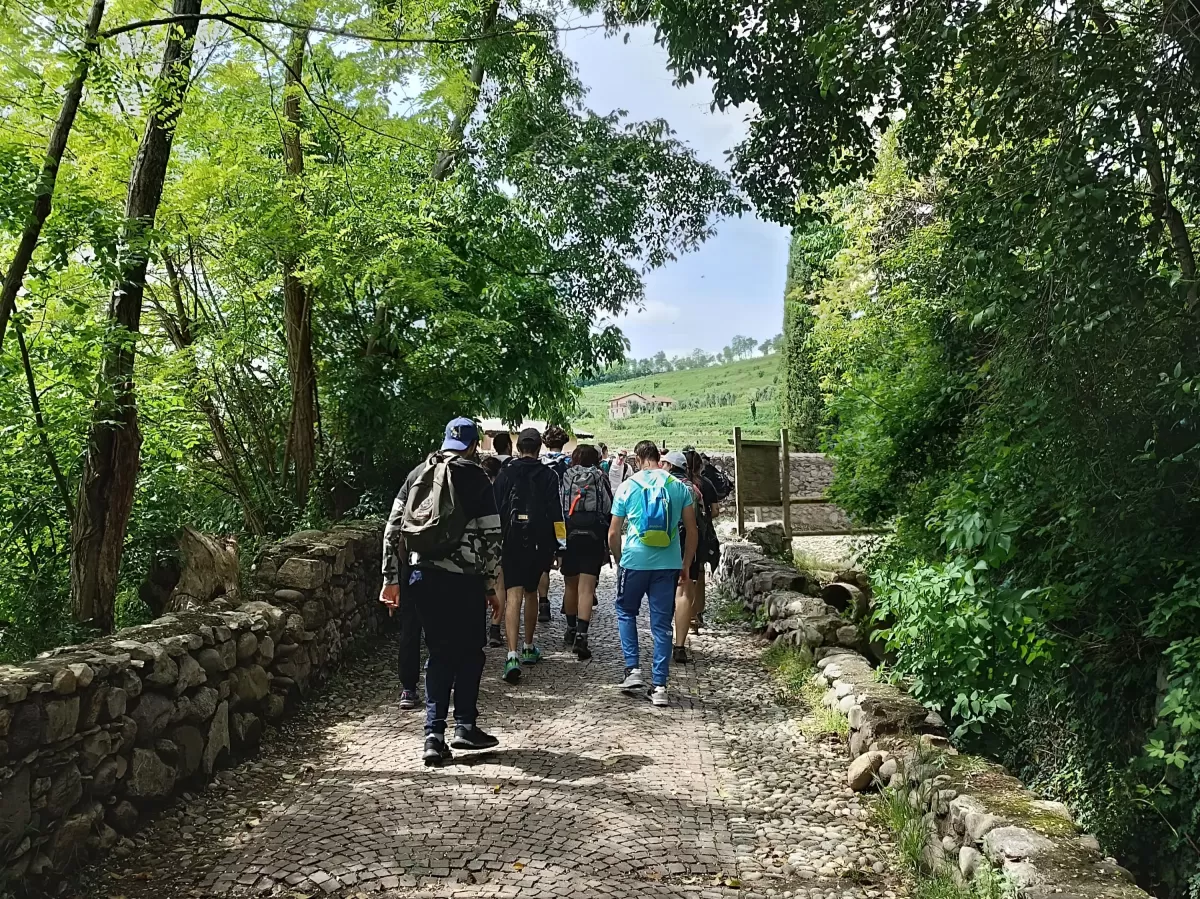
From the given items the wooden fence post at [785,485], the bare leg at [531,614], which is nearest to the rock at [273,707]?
the bare leg at [531,614]

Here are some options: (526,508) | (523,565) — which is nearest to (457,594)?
(523,565)

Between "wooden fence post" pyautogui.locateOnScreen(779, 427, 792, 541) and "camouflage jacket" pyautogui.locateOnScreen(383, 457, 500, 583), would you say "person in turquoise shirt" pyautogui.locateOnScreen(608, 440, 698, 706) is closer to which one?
"camouflage jacket" pyautogui.locateOnScreen(383, 457, 500, 583)

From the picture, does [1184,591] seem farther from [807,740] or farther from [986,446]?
[807,740]

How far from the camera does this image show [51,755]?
3643 millimetres

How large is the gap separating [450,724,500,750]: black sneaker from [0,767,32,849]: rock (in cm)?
227

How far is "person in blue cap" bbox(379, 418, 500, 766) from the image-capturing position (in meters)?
5.20

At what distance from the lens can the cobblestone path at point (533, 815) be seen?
3.79 m

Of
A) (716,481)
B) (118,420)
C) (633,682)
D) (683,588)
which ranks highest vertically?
(118,420)

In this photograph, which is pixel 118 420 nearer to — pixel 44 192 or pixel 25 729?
pixel 44 192

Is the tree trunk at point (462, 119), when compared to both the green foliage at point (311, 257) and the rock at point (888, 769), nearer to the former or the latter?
the green foliage at point (311, 257)

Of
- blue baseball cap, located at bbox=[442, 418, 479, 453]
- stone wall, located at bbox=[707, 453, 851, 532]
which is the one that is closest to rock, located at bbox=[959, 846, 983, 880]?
blue baseball cap, located at bbox=[442, 418, 479, 453]

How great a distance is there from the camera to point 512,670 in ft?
23.0

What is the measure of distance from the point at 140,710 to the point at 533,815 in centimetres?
189

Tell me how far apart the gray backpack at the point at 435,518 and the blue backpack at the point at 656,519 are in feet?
5.78
